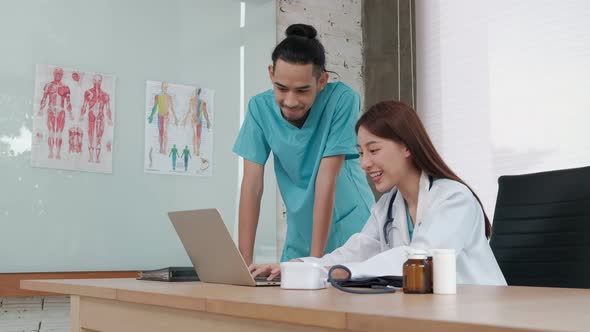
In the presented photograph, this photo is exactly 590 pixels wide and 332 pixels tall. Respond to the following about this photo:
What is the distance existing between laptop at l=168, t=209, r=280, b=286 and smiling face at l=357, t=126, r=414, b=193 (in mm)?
415

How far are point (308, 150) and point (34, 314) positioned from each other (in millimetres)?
1247

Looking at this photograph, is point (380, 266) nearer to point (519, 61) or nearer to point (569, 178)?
point (569, 178)

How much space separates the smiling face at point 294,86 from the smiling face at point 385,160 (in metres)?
0.35

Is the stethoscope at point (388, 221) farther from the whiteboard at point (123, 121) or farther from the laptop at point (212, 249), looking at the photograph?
the whiteboard at point (123, 121)

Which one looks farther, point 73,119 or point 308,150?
point 73,119

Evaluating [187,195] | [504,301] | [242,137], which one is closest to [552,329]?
[504,301]

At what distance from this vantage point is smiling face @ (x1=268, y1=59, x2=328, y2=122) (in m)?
2.09

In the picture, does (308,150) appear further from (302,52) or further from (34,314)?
(34,314)

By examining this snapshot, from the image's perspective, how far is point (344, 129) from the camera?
7.18 feet

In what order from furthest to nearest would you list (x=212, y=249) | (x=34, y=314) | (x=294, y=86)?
1. (x=34, y=314)
2. (x=294, y=86)
3. (x=212, y=249)

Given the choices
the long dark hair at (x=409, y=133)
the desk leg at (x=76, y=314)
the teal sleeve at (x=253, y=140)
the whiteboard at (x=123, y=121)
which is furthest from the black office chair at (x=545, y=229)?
the whiteboard at (x=123, y=121)

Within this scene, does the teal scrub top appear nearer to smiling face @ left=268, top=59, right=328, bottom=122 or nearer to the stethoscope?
smiling face @ left=268, top=59, right=328, bottom=122

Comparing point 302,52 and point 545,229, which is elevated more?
point 302,52

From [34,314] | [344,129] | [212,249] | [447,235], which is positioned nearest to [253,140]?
[344,129]
